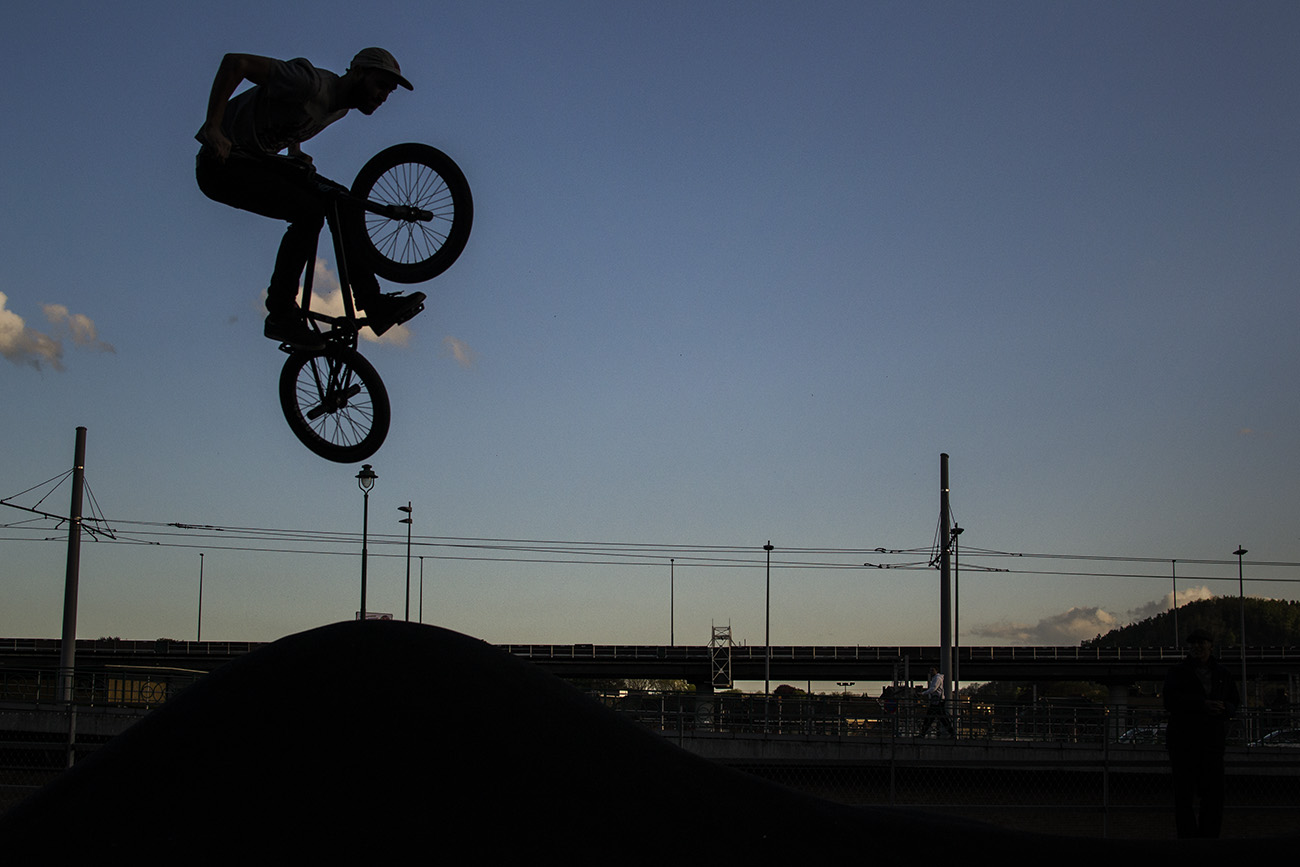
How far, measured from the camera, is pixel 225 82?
504cm

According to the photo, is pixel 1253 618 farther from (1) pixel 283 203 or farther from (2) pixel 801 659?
(1) pixel 283 203

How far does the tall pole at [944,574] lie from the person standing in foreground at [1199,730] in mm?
23371

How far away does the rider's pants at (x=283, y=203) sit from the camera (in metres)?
5.43

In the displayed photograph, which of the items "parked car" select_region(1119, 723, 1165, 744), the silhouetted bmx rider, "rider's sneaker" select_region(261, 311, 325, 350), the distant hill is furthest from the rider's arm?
the distant hill

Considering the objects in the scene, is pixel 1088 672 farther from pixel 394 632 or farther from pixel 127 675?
pixel 394 632

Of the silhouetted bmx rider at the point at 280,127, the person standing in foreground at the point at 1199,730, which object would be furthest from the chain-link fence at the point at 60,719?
the person standing in foreground at the point at 1199,730

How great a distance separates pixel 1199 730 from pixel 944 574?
25790 mm

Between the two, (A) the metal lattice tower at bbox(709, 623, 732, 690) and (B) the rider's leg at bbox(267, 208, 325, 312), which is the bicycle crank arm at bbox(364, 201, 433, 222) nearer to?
(B) the rider's leg at bbox(267, 208, 325, 312)

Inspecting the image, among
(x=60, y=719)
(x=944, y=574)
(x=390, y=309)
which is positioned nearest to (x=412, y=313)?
(x=390, y=309)

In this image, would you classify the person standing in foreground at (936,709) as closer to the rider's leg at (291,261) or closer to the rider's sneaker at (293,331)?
the rider's sneaker at (293,331)

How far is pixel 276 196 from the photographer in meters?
5.68

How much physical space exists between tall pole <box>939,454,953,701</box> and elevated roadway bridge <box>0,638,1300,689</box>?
140 feet

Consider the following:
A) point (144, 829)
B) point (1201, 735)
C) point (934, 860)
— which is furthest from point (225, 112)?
point (1201, 735)

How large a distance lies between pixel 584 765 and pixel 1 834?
3.76ft
